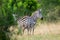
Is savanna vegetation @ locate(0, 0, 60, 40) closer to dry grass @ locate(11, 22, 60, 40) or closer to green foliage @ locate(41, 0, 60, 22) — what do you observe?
green foliage @ locate(41, 0, 60, 22)

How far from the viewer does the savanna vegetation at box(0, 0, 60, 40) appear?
7.18 m

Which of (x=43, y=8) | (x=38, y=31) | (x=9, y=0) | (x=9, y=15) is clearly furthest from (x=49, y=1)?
(x=9, y=15)

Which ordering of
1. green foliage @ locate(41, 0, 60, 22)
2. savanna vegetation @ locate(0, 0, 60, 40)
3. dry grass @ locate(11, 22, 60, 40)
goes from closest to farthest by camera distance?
savanna vegetation @ locate(0, 0, 60, 40) → dry grass @ locate(11, 22, 60, 40) → green foliage @ locate(41, 0, 60, 22)

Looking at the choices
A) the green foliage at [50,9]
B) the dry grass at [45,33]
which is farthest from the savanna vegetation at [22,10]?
Answer: the dry grass at [45,33]

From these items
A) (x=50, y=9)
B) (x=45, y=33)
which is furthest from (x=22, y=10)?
(x=45, y=33)

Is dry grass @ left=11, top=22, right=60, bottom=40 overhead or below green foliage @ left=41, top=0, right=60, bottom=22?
below

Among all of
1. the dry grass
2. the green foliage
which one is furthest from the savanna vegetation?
the dry grass

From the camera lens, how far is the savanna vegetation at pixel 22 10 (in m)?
7.18

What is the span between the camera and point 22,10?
56.1ft

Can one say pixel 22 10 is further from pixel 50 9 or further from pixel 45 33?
pixel 45 33

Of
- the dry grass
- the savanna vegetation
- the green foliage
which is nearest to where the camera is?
the savanna vegetation

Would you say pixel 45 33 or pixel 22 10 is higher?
pixel 22 10

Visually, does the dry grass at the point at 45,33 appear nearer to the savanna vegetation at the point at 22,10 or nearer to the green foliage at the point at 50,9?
the savanna vegetation at the point at 22,10

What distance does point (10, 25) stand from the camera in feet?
24.3
